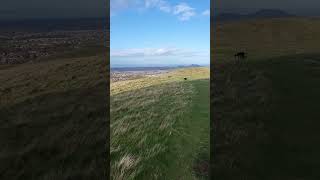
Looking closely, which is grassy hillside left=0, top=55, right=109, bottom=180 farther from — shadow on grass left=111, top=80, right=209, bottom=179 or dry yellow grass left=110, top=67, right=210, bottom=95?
dry yellow grass left=110, top=67, right=210, bottom=95

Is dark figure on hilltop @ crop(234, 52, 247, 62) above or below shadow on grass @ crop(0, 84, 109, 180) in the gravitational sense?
above

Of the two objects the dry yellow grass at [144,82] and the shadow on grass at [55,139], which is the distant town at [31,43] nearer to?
the shadow on grass at [55,139]

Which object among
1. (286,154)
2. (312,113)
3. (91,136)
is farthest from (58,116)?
(312,113)

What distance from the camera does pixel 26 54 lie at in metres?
31.1

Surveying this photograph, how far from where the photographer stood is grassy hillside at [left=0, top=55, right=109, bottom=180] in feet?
47.8

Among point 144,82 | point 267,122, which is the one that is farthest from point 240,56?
point 267,122

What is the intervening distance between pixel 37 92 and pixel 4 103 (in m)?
3.85

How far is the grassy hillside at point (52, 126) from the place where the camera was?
1455 centimetres

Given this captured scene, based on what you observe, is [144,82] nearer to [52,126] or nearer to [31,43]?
[31,43]

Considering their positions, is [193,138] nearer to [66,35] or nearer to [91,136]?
[91,136]

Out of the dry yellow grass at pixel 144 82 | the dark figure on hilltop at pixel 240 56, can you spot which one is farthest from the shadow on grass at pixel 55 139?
the dry yellow grass at pixel 144 82

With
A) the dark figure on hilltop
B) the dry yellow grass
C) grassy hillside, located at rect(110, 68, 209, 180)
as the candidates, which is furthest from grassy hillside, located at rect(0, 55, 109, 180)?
the dry yellow grass

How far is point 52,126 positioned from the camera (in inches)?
738

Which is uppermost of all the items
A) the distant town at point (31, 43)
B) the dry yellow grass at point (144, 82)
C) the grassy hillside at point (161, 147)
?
the distant town at point (31, 43)
